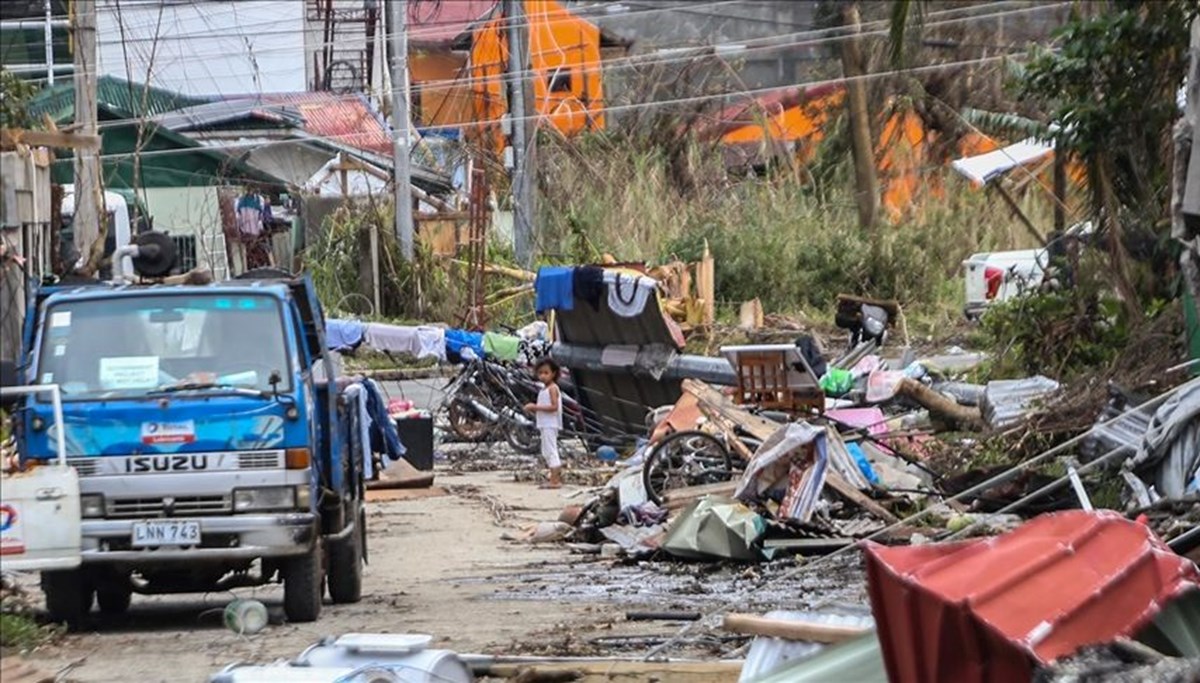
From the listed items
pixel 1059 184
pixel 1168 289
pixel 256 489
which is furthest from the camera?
pixel 1059 184

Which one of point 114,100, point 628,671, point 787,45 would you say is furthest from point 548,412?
point 787,45

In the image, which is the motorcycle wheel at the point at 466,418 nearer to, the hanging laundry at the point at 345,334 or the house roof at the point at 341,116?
the hanging laundry at the point at 345,334

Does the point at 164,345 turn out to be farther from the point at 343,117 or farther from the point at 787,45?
the point at 343,117

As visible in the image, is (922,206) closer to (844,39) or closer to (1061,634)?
(844,39)

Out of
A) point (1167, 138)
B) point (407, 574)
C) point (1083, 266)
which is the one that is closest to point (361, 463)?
point (407, 574)

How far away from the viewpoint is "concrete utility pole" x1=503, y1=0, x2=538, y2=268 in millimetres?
35875

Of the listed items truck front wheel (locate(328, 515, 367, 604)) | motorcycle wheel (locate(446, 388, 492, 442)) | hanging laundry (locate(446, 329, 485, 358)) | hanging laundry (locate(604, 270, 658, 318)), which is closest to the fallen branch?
hanging laundry (locate(604, 270, 658, 318))

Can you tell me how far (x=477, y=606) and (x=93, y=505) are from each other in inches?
108

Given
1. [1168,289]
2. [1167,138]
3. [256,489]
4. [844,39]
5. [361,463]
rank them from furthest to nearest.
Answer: [844,39] < [1168,289] < [1167,138] < [361,463] < [256,489]

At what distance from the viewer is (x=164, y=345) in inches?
504

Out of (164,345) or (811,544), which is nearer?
(164,345)

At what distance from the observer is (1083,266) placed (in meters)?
20.7

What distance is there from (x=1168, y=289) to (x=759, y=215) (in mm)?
21902

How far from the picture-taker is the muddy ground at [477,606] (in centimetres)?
1111
